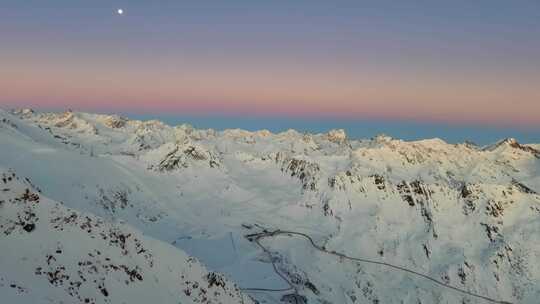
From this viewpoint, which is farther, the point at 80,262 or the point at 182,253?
the point at 182,253

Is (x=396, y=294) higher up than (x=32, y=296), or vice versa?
(x=32, y=296)

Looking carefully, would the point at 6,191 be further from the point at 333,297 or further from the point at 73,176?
the point at 73,176

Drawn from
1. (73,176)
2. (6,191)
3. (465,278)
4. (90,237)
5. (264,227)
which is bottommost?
(465,278)

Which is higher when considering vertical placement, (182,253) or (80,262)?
(80,262)

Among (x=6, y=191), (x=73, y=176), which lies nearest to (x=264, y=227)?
(x=73, y=176)

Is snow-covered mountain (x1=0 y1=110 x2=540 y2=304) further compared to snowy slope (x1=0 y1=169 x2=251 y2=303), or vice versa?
snow-covered mountain (x1=0 y1=110 x2=540 y2=304)

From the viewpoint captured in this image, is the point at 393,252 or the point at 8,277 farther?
the point at 393,252

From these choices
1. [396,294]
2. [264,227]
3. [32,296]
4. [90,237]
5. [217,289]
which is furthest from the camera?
[264,227]

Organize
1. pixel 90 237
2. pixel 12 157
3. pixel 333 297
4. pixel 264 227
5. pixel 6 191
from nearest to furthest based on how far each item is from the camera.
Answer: pixel 6 191 < pixel 90 237 < pixel 333 297 < pixel 12 157 < pixel 264 227

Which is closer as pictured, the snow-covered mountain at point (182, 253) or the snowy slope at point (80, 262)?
the snowy slope at point (80, 262)

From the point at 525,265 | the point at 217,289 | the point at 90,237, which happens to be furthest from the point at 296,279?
the point at 525,265
